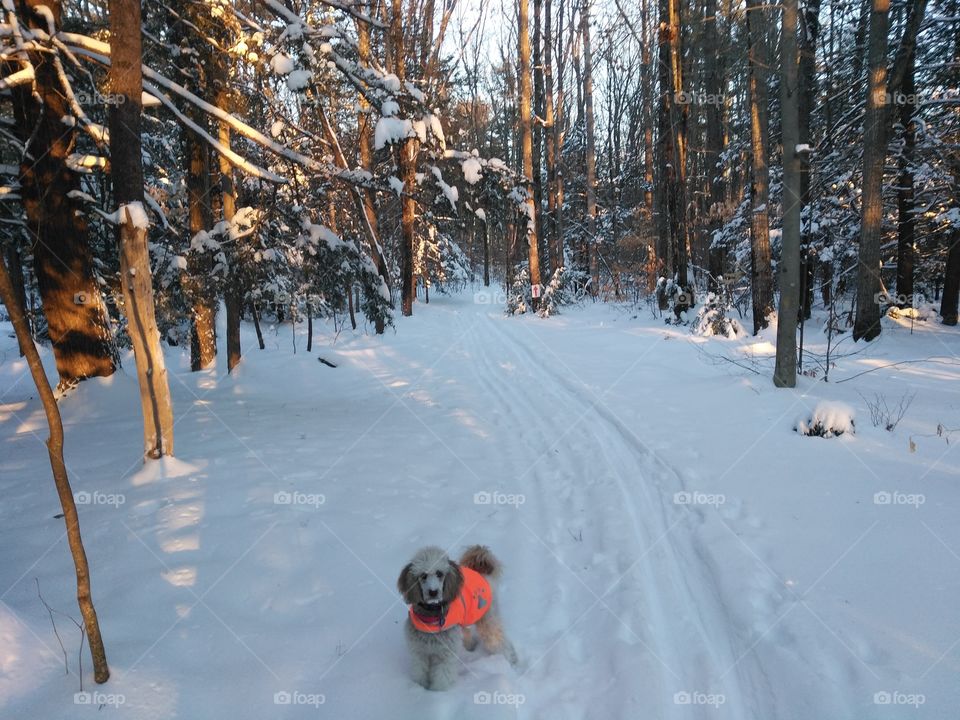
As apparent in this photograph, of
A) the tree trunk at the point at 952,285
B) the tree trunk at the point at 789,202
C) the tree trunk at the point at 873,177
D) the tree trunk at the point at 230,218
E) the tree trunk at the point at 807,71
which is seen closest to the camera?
the tree trunk at the point at 789,202

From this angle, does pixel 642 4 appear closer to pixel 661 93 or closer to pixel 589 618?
pixel 661 93

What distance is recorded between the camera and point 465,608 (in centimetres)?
290

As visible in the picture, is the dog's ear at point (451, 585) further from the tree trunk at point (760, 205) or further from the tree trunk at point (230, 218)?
the tree trunk at point (760, 205)

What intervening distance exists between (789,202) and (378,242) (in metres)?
7.46

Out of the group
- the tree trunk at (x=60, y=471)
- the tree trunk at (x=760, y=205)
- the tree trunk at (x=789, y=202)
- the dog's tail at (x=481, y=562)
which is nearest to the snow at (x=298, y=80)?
the tree trunk at (x=60, y=471)

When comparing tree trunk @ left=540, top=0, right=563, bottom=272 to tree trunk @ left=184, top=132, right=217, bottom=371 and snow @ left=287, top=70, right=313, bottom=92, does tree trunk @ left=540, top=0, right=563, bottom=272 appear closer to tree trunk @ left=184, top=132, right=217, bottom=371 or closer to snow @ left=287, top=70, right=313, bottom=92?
tree trunk @ left=184, top=132, right=217, bottom=371

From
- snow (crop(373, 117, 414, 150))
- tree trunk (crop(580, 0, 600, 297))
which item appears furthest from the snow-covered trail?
tree trunk (crop(580, 0, 600, 297))

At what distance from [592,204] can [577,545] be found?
21.3 metres

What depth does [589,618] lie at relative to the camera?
3439 mm

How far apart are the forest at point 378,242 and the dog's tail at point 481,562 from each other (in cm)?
68

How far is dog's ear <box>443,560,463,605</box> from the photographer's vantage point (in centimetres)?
279

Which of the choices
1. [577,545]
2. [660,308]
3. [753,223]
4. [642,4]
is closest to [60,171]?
[577,545]

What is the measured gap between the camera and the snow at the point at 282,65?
5.64m

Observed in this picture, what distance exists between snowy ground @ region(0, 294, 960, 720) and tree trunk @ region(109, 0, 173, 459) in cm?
90
